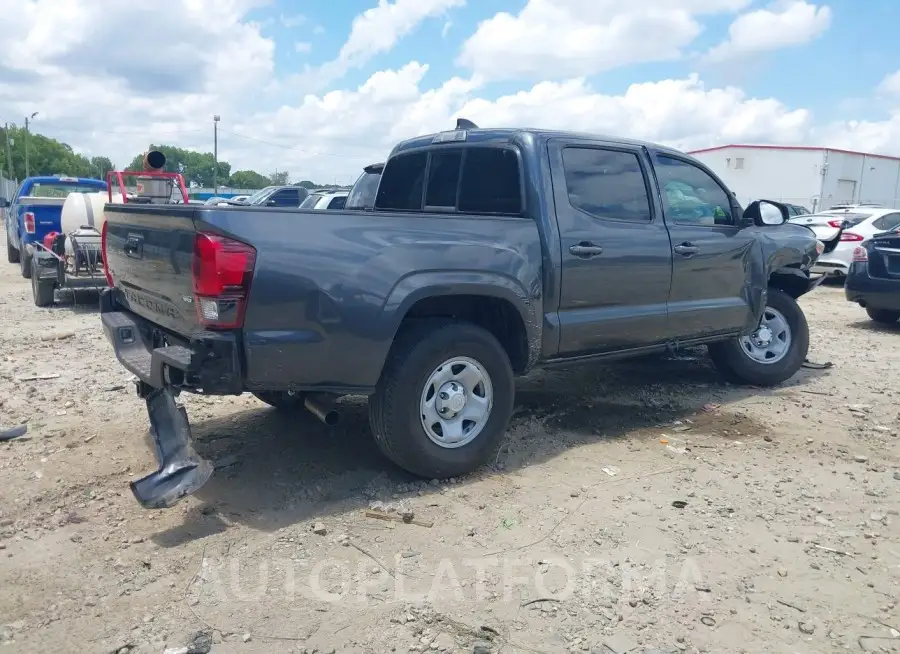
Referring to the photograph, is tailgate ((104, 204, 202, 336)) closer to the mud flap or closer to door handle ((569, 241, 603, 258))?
the mud flap

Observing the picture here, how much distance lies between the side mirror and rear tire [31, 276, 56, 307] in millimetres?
9144

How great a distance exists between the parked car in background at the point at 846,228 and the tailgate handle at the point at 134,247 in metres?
12.1

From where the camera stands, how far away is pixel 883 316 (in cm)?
1027

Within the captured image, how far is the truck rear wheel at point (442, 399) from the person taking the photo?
4184mm

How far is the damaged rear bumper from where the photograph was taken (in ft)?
12.0

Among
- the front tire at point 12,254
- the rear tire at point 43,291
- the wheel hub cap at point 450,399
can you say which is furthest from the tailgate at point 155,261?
the front tire at point 12,254

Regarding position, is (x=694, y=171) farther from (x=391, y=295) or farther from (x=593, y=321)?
(x=391, y=295)

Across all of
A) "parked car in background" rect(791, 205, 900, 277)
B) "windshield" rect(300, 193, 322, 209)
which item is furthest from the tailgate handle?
"parked car in background" rect(791, 205, 900, 277)

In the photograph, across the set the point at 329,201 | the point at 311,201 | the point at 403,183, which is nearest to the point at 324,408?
the point at 403,183

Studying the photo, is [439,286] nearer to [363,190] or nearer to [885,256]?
[363,190]

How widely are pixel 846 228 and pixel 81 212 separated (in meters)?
13.5

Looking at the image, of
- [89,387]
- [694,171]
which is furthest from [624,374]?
[89,387]

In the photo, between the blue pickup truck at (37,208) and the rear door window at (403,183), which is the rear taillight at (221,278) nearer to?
the rear door window at (403,183)

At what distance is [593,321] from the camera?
504 cm
